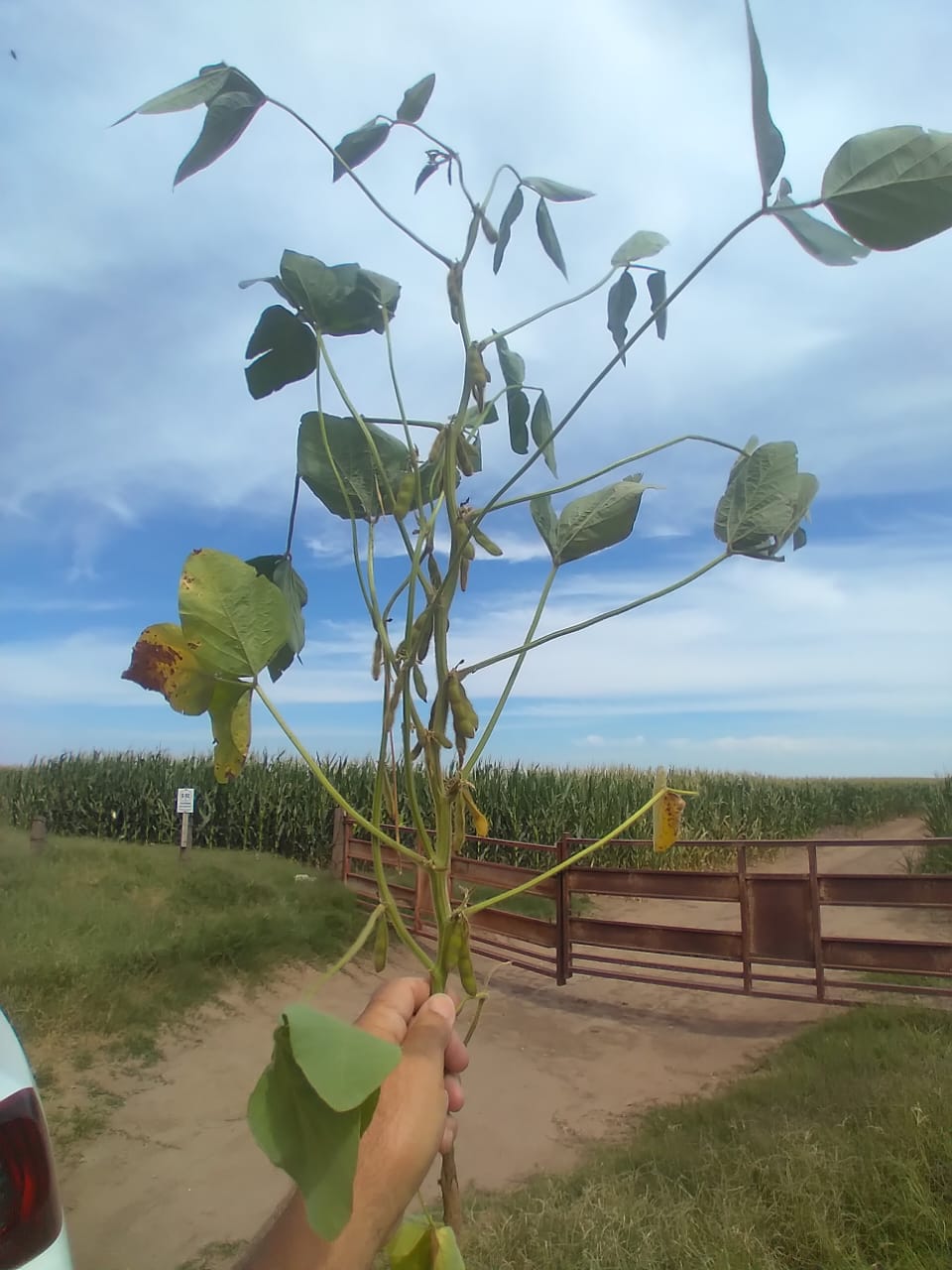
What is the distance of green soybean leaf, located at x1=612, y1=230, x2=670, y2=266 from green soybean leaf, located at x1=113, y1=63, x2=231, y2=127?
0.35 m

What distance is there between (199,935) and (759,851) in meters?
11.9

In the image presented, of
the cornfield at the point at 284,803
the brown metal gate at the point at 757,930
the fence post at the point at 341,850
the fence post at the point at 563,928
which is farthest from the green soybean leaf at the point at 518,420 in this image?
the cornfield at the point at 284,803

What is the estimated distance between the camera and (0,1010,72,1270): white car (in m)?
1.62

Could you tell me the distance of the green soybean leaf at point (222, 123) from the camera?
690mm

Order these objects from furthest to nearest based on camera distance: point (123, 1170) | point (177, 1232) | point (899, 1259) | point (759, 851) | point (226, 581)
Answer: point (759, 851), point (123, 1170), point (177, 1232), point (899, 1259), point (226, 581)

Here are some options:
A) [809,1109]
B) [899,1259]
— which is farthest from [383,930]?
[809,1109]

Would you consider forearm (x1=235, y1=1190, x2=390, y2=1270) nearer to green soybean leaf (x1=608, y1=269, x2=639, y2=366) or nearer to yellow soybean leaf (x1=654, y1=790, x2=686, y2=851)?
yellow soybean leaf (x1=654, y1=790, x2=686, y2=851)

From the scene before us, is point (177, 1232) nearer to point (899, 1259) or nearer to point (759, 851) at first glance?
point (899, 1259)

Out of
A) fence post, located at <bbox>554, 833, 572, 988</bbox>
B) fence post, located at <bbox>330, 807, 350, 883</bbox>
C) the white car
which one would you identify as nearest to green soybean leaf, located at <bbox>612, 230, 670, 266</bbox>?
the white car

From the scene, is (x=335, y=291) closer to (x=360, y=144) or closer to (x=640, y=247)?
(x=360, y=144)

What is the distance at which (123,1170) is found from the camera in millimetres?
3816

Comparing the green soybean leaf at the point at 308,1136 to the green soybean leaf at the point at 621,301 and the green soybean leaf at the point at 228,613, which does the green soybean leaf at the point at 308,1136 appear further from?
the green soybean leaf at the point at 621,301

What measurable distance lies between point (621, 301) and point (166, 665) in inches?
20.3

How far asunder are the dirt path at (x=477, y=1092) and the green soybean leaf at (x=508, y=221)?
185 centimetres
